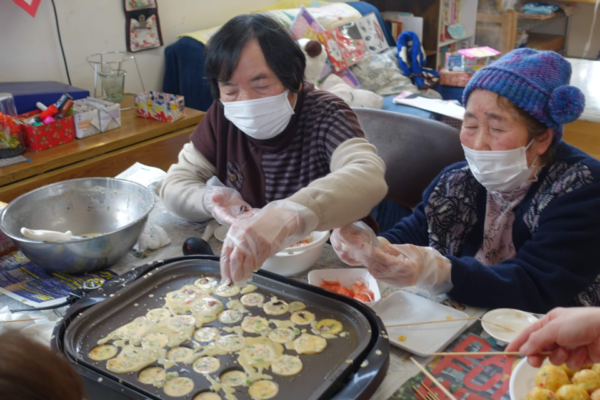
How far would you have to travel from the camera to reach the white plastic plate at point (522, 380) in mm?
841

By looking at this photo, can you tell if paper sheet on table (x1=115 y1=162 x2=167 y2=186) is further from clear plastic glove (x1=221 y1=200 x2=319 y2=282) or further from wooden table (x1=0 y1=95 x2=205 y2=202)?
clear plastic glove (x1=221 y1=200 x2=319 y2=282)

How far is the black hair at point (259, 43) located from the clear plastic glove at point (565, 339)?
37.3 inches

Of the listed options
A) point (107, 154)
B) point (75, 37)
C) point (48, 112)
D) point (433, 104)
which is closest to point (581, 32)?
point (433, 104)

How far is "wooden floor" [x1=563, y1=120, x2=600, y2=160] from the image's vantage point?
3.10 metres

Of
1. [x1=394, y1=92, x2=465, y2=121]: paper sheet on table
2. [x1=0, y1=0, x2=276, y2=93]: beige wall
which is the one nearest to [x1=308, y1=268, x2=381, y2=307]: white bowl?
[x1=394, y1=92, x2=465, y2=121]: paper sheet on table

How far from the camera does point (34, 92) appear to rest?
240 cm

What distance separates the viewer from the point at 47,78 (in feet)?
9.02

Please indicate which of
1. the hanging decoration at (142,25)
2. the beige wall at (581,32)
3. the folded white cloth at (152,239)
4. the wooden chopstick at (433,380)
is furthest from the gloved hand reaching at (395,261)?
the beige wall at (581,32)

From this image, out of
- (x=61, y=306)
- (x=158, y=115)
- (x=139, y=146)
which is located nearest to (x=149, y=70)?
(x=158, y=115)

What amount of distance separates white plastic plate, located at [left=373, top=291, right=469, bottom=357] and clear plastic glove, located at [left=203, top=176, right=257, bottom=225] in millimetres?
468

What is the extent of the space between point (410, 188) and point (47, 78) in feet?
6.87

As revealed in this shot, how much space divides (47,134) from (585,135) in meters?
3.07

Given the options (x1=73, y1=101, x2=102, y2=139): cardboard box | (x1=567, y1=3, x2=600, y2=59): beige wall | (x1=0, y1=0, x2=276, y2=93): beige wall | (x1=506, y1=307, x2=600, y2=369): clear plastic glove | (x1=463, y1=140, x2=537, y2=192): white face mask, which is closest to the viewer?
(x1=506, y1=307, x2=600, y2=369): clear plastic glove

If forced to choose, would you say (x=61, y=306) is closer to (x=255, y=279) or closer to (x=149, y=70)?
(x=255, y=279)
